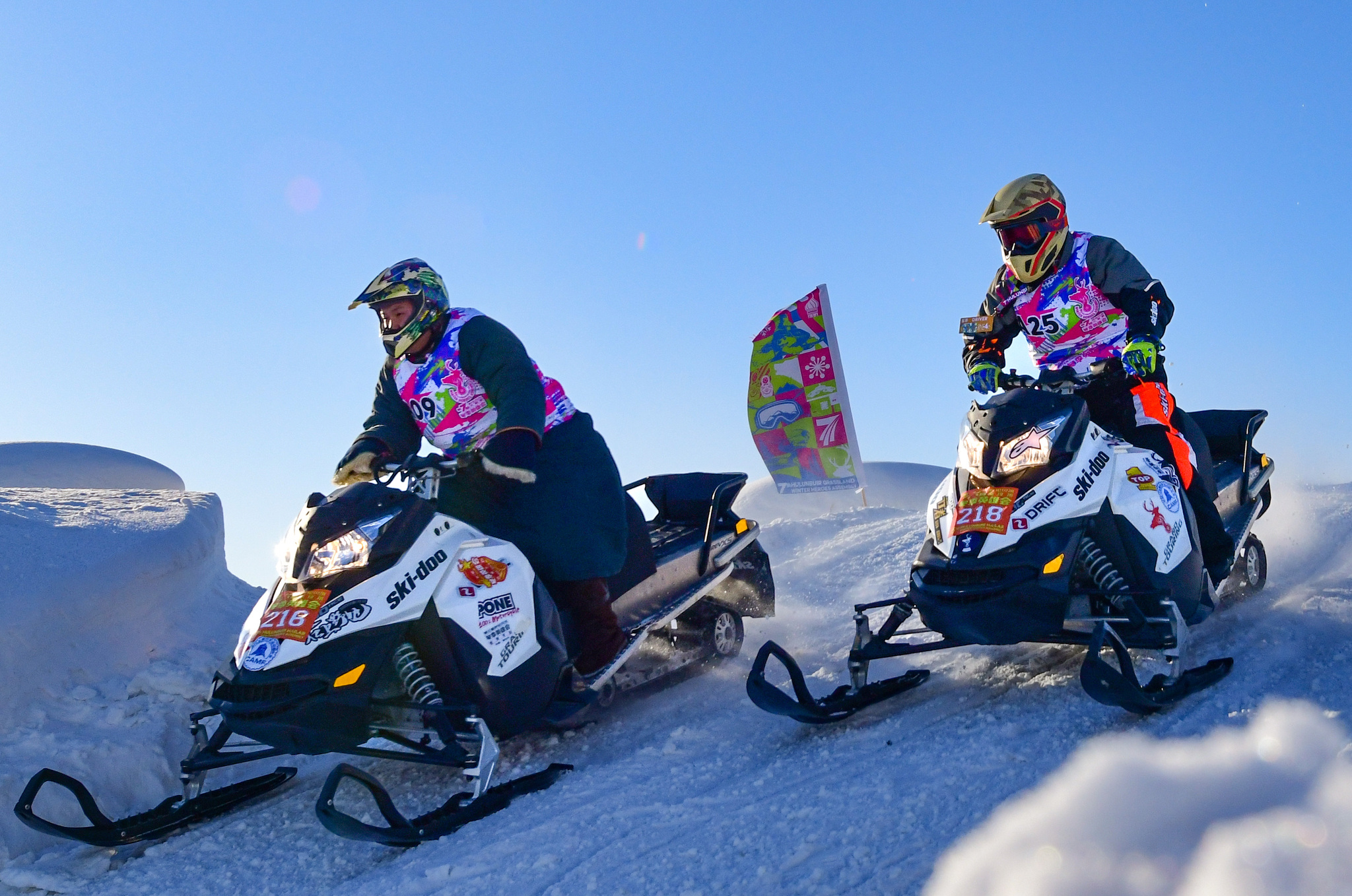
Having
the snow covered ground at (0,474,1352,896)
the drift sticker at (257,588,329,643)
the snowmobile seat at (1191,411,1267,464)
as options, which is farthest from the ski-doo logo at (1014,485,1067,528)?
the drift sticker at (257,588,329,643)

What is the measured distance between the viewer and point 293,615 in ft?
10.8

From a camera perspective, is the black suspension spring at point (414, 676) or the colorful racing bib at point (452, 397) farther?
the colorful racing bib at point (452, 397)

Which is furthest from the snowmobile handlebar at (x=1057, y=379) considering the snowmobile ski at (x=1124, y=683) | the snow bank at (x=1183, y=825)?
the snow bank at (x=1183, y=825)

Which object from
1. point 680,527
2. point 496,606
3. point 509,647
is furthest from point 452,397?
point 680,527

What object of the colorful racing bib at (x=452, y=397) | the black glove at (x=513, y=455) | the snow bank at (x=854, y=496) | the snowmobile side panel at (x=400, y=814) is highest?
the colorful racing bib at (x=452, y=397)

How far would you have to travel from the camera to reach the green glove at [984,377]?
14.6ft

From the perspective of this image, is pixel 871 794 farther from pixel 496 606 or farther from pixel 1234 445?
pixel 1234 445

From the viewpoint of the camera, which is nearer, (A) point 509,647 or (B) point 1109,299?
(A) point 509,647

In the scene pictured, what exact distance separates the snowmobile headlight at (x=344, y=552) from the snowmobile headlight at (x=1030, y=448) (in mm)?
2090

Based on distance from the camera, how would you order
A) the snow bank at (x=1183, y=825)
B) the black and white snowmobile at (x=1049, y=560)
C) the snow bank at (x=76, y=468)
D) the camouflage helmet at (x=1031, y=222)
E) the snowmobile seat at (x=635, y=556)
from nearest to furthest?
the snow bank at (x=1183, y=825), the black and white snowmobile at (x=1049, y=560), the camouflage helmet at (x=1031, y=222), the snowmobile seat at (x=635, y=556), the snow bank at (x=76, y=468)

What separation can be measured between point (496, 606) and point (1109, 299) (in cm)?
277

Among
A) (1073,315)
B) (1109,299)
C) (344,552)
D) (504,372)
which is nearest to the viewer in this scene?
(344,552)

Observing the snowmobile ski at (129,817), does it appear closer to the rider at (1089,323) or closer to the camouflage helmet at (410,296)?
the camouflage helmet at (410,296)

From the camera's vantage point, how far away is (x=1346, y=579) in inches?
194
